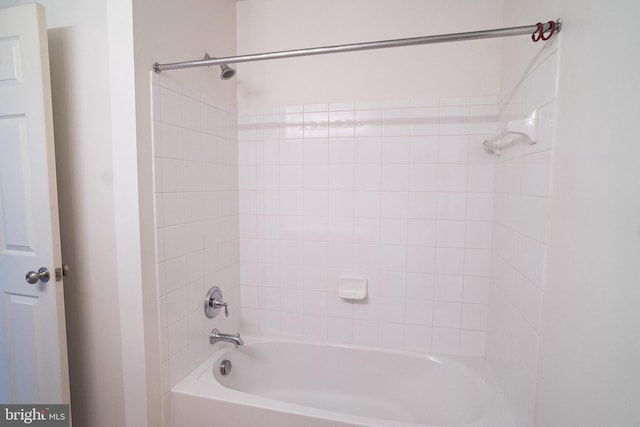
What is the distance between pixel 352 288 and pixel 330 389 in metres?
0.67

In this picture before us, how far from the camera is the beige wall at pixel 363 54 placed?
5.07 feet

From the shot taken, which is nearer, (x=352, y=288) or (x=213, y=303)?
(x=213, y=303)

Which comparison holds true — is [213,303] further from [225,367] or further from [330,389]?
[330,389]

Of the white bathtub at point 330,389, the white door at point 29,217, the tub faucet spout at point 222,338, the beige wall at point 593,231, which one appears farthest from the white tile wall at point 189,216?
the beige wall at point 593,231

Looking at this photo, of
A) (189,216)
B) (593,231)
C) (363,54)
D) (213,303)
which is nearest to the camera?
(593,231)

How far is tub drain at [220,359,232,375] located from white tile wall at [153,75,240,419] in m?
0.11

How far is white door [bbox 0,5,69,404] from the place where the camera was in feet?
3.81

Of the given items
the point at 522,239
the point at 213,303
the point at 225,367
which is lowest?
the point at 225,367

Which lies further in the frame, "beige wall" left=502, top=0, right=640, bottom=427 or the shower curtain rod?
the shower curtain rod

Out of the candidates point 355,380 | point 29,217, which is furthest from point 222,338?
point 29,217

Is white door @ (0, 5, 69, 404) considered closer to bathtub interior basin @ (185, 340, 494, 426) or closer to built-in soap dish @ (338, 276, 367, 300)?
bathtub interior basin @ (185, 340, 494, 426)

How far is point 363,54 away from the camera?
5.49ft

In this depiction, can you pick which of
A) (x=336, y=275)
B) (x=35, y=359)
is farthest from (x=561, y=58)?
(x=35, y=359)

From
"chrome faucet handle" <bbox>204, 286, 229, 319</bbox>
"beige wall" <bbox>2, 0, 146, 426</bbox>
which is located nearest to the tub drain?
"chrome faucet handle" <bbox>204, 286, 229, 319</bbox>
